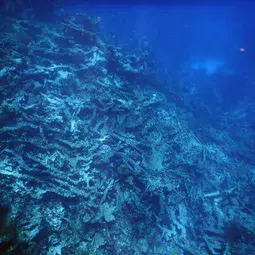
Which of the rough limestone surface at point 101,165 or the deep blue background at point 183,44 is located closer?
the rough limestone surface at point 101,165

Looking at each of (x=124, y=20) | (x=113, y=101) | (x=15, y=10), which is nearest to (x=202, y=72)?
(x=124, y=20)

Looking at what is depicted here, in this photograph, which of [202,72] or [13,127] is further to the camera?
[202,72]

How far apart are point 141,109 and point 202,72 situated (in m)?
20.8

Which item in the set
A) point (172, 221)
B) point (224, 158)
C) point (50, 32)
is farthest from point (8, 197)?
point (50, 32)

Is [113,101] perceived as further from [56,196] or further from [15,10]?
[15,10]

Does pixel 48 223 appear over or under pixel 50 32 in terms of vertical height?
under

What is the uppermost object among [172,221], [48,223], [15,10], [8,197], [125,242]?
[15,10]

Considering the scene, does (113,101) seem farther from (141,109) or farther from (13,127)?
(13,127)

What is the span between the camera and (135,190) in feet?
20.4

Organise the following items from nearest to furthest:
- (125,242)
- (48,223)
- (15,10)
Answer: (48,223)
(125,242)
(15,10)

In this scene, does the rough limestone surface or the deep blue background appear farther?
the deep blue background

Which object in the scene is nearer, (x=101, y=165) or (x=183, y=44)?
(x=101, y=165)

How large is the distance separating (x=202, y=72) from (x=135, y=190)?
83.5 feet

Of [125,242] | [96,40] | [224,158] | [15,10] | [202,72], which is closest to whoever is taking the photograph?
[125,242]
